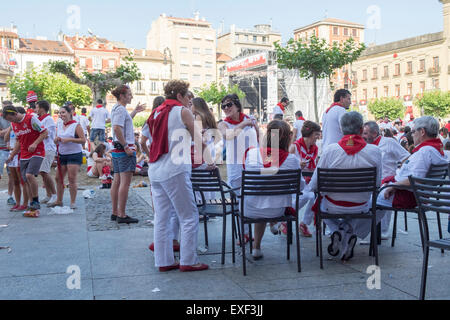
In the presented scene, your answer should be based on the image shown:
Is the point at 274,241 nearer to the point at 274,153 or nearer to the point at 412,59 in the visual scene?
the point at 274,153

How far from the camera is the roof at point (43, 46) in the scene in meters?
68.3

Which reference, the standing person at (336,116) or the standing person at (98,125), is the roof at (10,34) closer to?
the standing person at (98,125)

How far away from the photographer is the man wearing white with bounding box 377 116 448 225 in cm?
460

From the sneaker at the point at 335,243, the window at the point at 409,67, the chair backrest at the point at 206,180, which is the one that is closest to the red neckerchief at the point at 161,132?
the chair backrest at the point at 206,180

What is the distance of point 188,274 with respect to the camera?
4.29 meters

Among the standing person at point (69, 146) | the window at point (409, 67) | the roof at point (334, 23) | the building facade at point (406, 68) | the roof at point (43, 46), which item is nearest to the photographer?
the standing person at point (69, 146)

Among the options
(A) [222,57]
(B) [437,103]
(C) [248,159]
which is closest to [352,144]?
(C) [248,159]

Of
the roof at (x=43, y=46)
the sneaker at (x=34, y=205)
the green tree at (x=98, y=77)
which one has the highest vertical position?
the roof at (x=43, y=46)

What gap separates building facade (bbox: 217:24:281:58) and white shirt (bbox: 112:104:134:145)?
81.6 metres

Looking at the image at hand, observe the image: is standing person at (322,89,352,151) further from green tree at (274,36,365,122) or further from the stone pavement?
green tree at (274,36,365,122)

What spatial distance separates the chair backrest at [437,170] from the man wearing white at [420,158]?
0.10 feet

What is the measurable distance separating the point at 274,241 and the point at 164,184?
186 centimetres
